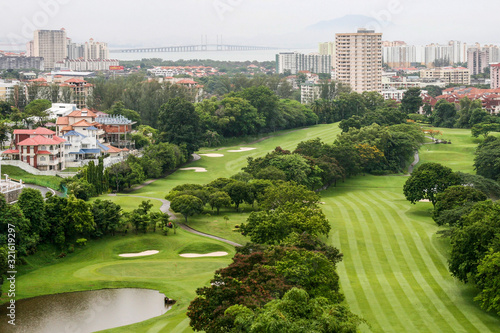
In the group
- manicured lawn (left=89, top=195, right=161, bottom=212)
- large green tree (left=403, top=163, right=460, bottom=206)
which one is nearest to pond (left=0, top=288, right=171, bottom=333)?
→ manicured lawn (left=89, top=195, right=161, bottom=212)

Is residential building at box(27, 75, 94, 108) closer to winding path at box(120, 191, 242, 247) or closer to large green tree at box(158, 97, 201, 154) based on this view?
large green tree at box(158, 97, 201, 154)

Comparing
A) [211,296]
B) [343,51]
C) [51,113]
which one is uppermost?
[343,51]

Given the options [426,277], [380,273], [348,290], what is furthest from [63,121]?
[426,277]

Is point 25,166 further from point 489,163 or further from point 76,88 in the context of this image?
point 76,88

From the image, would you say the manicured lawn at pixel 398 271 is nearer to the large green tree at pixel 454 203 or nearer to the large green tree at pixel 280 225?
the large green tree at pixel 454 203

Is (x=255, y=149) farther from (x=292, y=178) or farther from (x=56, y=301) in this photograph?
(x=56, y=301)

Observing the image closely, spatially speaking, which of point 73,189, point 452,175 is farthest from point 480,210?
point 73,189
